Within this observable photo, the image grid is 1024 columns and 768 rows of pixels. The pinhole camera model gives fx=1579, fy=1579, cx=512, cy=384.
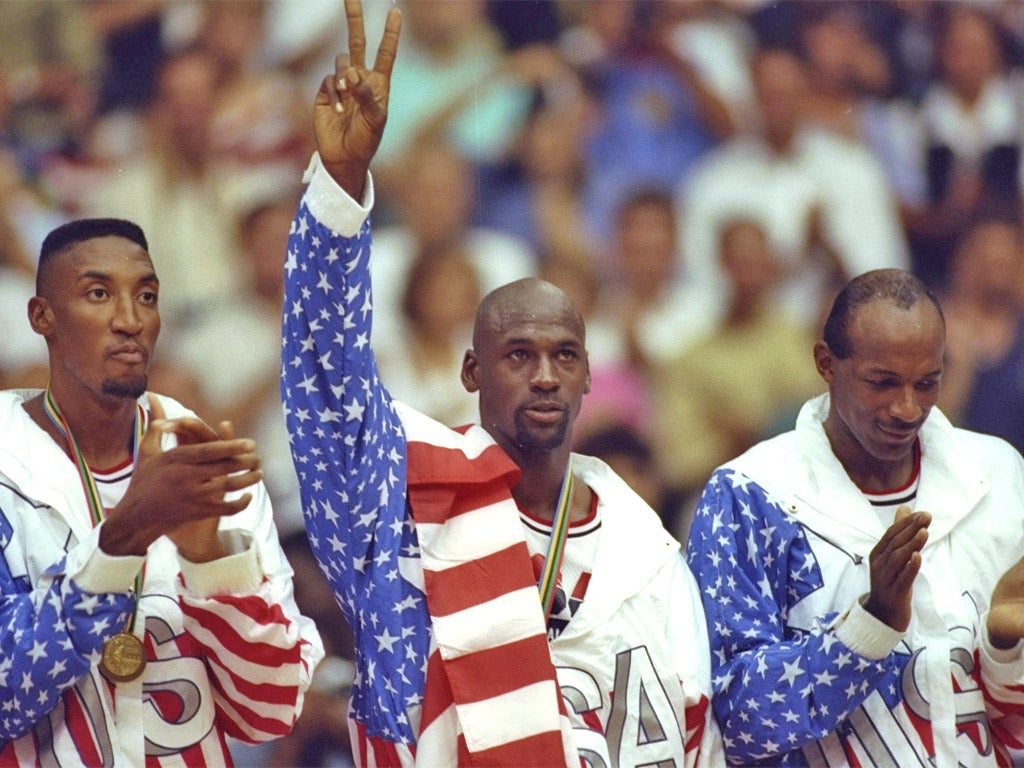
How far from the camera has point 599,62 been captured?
5.80m

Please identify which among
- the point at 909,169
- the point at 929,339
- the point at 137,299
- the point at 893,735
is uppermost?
the point at 909,169

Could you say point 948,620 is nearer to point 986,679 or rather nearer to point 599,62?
point 986,679

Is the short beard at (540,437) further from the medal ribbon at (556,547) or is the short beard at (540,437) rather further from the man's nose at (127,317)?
the man's nose at (127,317)

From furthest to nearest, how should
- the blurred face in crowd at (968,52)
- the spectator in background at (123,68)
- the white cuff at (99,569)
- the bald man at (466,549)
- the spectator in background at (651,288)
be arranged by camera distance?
1. the blurred face in crowd at (968,52)
2. the spectator in background at (651,288)
3. the spectator in background at (123,68)
4. the bald man at (466,549)
5. the white cuff at (99,569)

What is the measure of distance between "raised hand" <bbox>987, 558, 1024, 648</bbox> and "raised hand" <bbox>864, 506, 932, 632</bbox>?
0.30m

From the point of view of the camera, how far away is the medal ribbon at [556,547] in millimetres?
3490

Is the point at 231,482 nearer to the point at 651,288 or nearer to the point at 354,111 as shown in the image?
the point at 354,111

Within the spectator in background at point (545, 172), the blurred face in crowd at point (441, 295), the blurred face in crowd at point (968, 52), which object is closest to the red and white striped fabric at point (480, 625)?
the blurred face in crowd at point (441, 295)

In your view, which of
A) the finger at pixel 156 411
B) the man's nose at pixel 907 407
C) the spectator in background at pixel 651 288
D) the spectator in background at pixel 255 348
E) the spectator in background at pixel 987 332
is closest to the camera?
the finger at pixel 156 411

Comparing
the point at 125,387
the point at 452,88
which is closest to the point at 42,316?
the point at 125,387

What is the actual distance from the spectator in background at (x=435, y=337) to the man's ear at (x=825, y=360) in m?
1.69

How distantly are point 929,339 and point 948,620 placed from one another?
0.66 meters

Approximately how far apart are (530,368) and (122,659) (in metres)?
1.09

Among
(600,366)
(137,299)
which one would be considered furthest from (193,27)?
(137,299)
